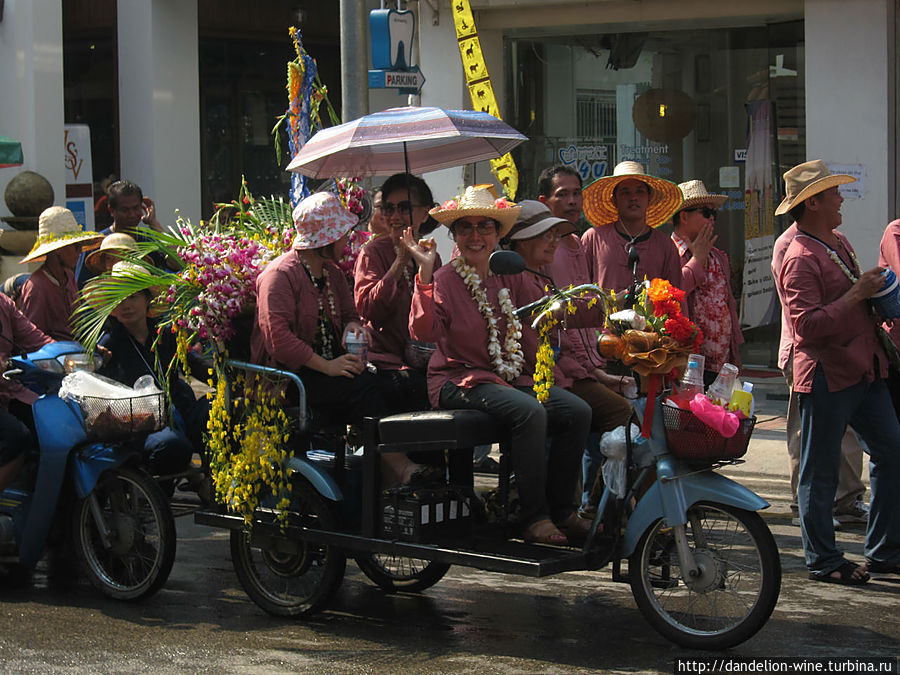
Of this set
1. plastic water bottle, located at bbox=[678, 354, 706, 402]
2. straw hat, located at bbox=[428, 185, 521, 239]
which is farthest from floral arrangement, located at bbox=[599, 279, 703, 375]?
straw hat, located at bbox=[428, 185, 521, 239]

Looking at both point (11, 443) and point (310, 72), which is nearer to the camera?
point (11, 443)

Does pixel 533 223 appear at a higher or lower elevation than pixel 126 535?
higher

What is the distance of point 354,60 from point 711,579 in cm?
684

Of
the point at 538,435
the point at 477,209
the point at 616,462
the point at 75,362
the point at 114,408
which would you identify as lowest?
the point at 616,462

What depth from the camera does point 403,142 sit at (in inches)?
273

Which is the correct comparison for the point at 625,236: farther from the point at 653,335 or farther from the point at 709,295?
the point at 653,335

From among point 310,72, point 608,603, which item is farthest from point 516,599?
point 310,72

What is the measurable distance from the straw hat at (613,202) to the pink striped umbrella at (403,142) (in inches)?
23.3

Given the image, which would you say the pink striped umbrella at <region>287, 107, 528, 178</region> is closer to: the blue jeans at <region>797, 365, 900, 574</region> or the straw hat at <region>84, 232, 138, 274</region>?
the straw hat at <region>84, 232, 138, 274</region>

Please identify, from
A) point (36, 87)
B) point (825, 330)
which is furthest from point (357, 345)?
point (36, 87)

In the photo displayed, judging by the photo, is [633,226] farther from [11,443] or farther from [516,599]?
[11,443]

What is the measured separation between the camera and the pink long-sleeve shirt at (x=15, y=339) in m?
7.11

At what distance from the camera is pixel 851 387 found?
6570 millimetres

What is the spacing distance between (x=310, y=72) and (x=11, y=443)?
2894 mm
